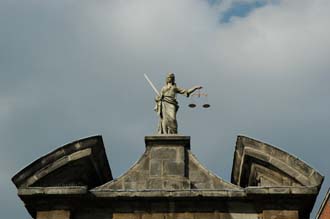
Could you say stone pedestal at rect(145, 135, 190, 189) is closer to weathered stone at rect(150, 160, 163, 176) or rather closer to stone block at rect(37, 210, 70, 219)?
weathered stone at rect(150, 160, 163, 176)

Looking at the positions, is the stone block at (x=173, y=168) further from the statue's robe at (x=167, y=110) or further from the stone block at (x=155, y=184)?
the statue's robe at (x=167, y=110)

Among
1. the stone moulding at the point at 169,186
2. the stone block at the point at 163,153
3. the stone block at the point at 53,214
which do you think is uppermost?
the stone block at the point at 163,153

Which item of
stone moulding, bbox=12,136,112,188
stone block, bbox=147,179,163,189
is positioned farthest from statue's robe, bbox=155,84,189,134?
stone moulding, bbox=12,136,112,188

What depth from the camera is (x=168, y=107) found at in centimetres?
2034

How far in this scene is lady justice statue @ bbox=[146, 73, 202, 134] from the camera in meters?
20.2

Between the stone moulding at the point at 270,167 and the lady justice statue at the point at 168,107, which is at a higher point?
the lady justice statue at the point at 168,107

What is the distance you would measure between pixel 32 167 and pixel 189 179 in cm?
393

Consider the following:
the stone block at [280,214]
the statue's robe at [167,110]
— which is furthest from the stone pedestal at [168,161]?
the stone block at [280,214]

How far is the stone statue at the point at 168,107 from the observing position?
20219 mm

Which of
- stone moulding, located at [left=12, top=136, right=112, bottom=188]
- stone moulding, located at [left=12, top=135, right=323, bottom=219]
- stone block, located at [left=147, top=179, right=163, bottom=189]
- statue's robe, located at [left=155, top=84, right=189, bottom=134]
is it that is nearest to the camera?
stone moulding, located at [left=12, top=135, right=323, bottom=219]

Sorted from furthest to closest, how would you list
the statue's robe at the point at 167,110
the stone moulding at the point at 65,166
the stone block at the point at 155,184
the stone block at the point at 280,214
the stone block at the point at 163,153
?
the statue's robe at the point at 167,110
the stone block at the point at 163,153
the stone block at the point at 155,184
the stone moulding at the point at 65,166
the stone block at the point at 280,214

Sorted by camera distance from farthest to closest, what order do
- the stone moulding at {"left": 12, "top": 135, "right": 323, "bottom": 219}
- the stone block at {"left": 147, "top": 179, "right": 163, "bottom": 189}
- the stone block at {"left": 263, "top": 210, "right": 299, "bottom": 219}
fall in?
the stone block at {"left": 147, "top": 179, "right": 163, "bottom": 189} → the stone moulding at {"left": 12, "top": 135, "right": 323, "bottom": 219} → the stone block at {"left": 263, "top": 210, "right": 299, "bottom": 219}

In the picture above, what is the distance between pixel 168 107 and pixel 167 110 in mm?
96

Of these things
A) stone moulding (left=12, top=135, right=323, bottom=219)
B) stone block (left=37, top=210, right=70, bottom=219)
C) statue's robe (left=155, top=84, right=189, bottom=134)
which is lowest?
stone block (left=37, top=210, right=70, bottom=219)
